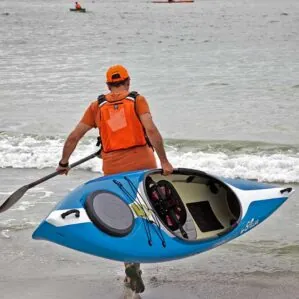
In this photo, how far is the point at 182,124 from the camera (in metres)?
14.2

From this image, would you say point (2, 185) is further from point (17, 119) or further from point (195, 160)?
point (17, 119)

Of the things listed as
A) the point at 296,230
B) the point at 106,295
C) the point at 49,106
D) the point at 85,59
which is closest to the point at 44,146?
the point at 49,106

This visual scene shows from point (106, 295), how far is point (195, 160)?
5673mm

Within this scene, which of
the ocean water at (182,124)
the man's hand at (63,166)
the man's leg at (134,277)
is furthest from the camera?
the ocean water at (182,124)

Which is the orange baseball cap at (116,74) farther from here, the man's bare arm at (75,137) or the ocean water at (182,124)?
the ocean water at (182,124)

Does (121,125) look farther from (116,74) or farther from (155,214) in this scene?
(155,214)

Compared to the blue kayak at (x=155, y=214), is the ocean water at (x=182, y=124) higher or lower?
lower

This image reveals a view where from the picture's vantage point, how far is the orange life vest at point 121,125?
16.5 feet

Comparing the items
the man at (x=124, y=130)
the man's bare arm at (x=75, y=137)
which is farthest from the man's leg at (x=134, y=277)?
the man's bare arm at (x=75, y=137)

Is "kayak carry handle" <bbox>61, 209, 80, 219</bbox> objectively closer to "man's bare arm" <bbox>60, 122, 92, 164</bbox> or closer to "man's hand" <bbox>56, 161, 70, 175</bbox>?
"man's bare arm" <bbox>60, 122, 92, 164</bbox>

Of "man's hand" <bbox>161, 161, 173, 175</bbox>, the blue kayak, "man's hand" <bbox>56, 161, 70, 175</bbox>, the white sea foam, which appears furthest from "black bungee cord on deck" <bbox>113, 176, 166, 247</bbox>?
the white sea foam

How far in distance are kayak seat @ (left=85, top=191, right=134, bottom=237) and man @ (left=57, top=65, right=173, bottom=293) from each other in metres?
0.32

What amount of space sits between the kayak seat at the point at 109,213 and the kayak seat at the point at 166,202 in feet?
1.15

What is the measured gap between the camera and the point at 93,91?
19375 millimetres
